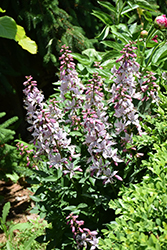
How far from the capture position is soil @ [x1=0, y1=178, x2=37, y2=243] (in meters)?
2.68

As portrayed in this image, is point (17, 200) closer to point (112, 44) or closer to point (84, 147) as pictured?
point (84, 147)

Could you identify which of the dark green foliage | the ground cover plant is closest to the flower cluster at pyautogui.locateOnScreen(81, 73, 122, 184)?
the ground cover plant

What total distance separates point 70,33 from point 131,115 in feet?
6.59

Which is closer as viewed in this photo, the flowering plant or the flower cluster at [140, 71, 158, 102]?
the flowering plant

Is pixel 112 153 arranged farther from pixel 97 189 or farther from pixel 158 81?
pixel 158 81

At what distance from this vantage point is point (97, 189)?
5.44 feet

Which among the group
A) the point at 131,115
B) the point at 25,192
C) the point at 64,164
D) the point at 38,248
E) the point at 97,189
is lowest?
the point at 25,192

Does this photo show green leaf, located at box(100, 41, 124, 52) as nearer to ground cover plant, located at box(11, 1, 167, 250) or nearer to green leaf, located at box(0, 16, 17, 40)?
ground cover plant, located at box(11, 1, 167, 250)

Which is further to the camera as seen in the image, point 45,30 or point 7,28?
point 45,30

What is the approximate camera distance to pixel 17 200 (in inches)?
117

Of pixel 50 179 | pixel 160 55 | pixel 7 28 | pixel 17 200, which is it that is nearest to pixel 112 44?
pixel 160 55

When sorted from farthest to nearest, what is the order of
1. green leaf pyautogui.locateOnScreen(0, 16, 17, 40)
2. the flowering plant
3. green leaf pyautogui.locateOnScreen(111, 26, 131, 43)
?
green leaf pyautogui.locateOnScreen(111, 26, 131, 43), green leaf pyautogui.locateOnScreen(0, 16, 17, 40), the flowering plant

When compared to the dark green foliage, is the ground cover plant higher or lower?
higher

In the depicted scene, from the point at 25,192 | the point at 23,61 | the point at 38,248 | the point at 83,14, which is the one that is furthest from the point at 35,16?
the point at 38,248
